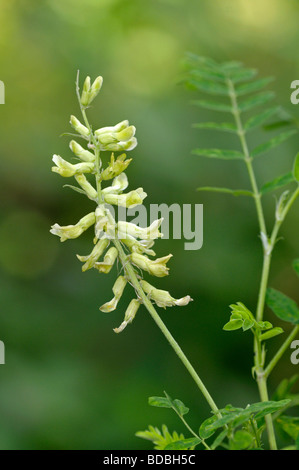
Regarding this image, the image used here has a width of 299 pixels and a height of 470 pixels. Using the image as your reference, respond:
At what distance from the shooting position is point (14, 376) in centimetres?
239

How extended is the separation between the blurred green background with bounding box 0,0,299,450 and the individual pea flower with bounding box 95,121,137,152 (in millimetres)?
1149

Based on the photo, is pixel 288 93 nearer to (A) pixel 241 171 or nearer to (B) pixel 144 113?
(A) pixel 241 171

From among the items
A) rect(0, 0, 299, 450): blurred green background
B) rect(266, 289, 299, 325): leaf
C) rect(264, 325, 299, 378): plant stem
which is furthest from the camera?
rect(0, 0, 299, 450): blurred green background

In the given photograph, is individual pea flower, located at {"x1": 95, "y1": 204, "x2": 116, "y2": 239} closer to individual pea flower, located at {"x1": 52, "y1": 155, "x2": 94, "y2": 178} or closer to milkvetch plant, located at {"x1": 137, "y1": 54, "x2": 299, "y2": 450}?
individual pea flower, located at {"x1": 52, "y1": 155, "x2": 94, "y2": 178}

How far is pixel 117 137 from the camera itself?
2.52ft

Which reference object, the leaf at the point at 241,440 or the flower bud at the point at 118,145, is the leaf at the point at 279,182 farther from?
the leaf at the point at 241,440

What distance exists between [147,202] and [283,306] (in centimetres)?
173

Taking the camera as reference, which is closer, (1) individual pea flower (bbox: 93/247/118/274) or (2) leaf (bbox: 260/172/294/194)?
(1) individual pea flower (bbox: 93/247/118/274)

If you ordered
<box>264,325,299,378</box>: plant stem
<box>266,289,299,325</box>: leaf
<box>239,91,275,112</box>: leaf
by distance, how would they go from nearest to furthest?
<box>264,325,299,378</box>: plant stem → <box>266,289,299,325</box>: leaf → <box>239,91,275,112</box>: leaf

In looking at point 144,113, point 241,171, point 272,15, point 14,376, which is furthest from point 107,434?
point 272,15

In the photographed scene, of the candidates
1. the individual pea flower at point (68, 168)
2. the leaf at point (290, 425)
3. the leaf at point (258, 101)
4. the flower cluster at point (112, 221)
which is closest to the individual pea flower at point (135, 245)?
the flower cluster at point (112, 221)

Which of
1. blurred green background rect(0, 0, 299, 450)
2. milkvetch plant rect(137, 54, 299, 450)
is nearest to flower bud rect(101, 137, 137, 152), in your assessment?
milkvetch plant rect(137, 54, 299, 450)

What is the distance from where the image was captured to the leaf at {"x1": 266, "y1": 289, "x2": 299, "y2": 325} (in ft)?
3.34
